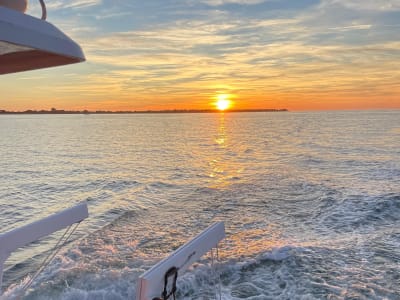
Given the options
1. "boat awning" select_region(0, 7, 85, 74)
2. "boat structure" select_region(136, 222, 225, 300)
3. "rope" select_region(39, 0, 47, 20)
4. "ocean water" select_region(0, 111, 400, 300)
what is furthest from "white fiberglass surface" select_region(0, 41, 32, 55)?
"ocean water" select_region(0, 111, 400, 300)

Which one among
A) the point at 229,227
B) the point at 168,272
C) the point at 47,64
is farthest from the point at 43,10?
the point at 229,227

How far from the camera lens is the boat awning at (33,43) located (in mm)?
1939

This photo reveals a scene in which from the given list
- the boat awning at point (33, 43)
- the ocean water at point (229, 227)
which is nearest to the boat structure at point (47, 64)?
the boat awning at point (33, 43)

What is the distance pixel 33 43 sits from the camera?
2041 millimetres

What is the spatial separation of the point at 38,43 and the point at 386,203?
13.1 meters

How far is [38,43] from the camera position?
81.4 inches

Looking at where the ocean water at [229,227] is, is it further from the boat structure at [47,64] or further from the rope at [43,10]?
the rope at [43,10]

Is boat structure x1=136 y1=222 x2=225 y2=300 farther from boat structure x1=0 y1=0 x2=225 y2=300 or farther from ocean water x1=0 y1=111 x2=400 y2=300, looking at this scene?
ocean water x1=0 y1=111 x2=400 y2=300

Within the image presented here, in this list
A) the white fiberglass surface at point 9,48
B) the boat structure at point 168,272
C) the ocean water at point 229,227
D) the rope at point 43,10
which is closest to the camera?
the white fiberglass surface at point 9,48

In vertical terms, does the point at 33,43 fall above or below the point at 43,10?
below

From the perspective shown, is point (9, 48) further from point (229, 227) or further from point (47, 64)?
point (229, 227)

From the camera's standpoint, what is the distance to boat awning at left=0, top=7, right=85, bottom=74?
6.36 ft

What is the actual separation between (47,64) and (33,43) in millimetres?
692

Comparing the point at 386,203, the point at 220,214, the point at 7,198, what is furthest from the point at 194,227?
the point at 7,198
